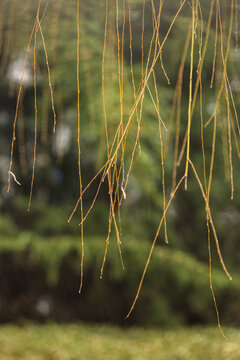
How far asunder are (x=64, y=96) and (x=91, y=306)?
117 cm

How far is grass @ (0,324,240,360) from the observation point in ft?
6.23

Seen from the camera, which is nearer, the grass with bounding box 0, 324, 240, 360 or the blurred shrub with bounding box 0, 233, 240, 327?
the grass with bounding box 0, 324, 240, 360

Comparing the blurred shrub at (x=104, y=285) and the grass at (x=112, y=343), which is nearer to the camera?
the grass at (x=112, y=343)

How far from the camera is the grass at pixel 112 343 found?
6.23 feet

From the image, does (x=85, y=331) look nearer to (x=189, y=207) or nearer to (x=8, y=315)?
(x=8, y=315)

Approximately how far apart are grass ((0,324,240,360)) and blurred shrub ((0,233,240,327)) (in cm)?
11

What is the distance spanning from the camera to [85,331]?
8.47ft

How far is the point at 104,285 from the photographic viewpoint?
107 inches

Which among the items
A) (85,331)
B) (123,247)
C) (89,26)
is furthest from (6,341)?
(89,26)

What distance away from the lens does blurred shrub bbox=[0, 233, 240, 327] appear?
8.11ft

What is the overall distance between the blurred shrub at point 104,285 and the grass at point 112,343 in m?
0.11

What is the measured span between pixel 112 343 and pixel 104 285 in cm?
47

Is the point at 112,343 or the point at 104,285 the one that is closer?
the point at 112,343

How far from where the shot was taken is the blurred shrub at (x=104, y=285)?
2.47 meters
